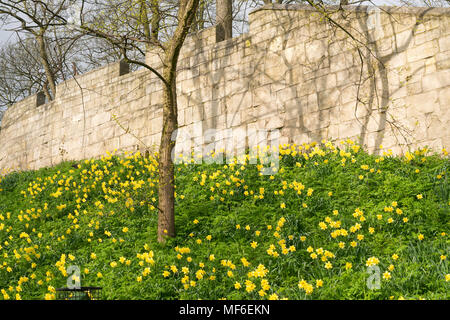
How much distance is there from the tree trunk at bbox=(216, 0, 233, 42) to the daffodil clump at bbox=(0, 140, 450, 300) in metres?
2.85

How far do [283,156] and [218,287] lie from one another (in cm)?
341

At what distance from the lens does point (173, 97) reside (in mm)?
6066

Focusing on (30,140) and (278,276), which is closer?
(278,276)

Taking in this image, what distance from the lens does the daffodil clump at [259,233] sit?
4.45 meters

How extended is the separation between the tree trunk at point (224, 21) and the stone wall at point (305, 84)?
17 centimetres

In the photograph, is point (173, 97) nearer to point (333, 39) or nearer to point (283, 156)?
point (283, 156)

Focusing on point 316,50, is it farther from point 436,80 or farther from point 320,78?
point 436,80

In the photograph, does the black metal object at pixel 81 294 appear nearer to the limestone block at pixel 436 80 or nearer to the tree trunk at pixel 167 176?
the tree trunk at pixel 167 176

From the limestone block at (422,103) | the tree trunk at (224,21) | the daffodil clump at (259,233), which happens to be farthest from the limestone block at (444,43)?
the tree trunk at (224,21)

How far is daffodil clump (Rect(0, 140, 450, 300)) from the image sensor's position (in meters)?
4.45

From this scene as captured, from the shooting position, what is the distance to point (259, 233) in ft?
17.2

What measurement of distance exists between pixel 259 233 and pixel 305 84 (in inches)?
141

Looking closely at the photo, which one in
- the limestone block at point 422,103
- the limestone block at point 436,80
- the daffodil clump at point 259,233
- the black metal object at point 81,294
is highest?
the limestone block at point 436,80
